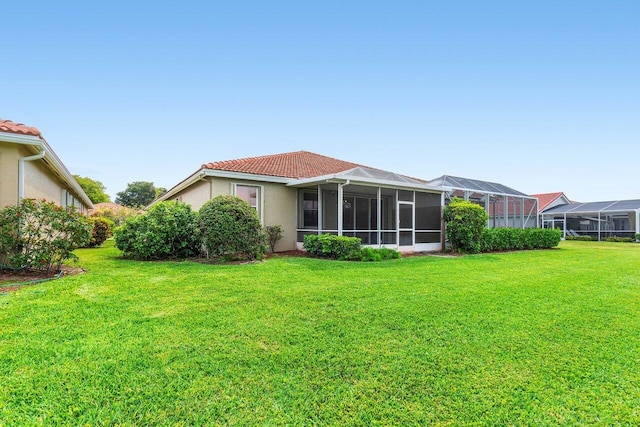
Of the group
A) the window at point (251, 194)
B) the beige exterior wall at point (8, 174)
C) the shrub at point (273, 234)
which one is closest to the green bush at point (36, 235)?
the beige exterior wall at point (8, 174)

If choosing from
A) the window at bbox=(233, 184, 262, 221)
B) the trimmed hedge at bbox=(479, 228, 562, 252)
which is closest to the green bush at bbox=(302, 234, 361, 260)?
the window at bbox=(233, 184, 262, 221)

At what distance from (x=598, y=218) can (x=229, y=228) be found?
3251 centimetres

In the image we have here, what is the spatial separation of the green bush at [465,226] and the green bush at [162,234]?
35.1 feet

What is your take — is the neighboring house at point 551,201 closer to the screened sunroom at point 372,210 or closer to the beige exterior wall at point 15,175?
the screened sunroom at point 372,210

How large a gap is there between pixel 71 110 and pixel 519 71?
62.8 feet

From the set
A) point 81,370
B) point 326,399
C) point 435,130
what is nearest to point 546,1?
point 435,130

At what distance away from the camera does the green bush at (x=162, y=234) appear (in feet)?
31.4

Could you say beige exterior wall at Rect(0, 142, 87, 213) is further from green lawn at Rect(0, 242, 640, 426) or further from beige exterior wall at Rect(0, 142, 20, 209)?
green lawn at Rect(0, 242, 640, 426)

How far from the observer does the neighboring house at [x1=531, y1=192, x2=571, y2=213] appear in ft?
104

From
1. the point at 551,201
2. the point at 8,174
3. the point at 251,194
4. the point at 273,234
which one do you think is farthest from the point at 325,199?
the point at 551,201

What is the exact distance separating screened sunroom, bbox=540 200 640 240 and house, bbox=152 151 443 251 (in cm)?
2115

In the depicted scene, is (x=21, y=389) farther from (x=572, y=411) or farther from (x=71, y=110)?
(x=71, y=110)

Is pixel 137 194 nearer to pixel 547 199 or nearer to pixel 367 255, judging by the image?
pixel 367 255

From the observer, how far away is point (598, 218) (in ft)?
89.7
